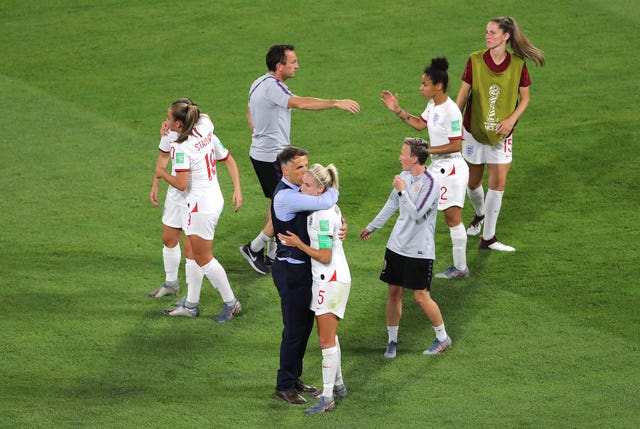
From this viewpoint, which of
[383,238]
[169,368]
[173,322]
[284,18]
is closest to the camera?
[169,368]

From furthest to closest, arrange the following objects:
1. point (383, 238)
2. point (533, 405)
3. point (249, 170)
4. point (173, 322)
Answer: point (249, 170)
point (383, 238)
point (173, 322)
point (533, 405)

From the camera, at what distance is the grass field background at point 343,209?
7777mm

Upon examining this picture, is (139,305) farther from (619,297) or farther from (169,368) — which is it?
(619,297)

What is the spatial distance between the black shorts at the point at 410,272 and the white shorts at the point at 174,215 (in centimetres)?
194

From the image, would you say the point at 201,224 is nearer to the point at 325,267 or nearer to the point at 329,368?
the point at 325,267

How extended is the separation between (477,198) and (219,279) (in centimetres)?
310

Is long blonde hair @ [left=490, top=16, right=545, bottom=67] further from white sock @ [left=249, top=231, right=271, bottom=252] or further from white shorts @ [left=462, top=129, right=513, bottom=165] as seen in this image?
white sock @ [left=249, top=231, right=271, bottom=252]

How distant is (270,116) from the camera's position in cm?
965

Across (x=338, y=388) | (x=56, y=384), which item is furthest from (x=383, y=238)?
(x=56, y=384)

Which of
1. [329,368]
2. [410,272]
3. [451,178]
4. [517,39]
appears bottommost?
[329,368]

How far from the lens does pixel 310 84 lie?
47.6 ft

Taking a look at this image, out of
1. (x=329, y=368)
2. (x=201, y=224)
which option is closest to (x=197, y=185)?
(x=201, y=224)

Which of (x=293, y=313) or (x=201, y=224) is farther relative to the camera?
A: (x=201, y=224)

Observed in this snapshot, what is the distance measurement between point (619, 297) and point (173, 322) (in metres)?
3.84
